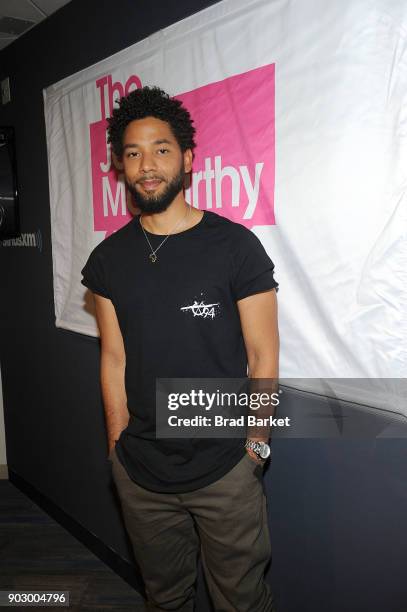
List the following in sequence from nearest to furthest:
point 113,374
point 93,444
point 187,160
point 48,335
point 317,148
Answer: point 317,148
point 187,160
point 113,374
point 93,444
point 48,335

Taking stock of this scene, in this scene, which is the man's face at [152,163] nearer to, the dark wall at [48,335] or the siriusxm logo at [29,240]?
the dark wall at [48,335]

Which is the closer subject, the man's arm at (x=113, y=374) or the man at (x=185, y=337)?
the man at (x=185, y=337)

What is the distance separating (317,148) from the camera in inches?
54.8

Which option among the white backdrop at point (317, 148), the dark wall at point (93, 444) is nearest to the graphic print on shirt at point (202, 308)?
the white backdrop at point (317, 148)

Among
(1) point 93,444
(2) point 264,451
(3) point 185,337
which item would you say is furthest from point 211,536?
(1) point 93,444

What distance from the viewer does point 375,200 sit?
1.29 metres

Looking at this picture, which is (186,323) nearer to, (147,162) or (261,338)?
(261,338)

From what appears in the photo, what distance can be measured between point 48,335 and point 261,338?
177cm

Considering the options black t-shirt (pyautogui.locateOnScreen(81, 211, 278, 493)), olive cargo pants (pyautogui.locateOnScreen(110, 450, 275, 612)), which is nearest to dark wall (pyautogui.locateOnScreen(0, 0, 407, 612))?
olive cargo pants (pyautogui.locateOnScreen(110, 450, 275, 612))

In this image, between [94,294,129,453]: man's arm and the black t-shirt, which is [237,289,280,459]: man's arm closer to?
the black t-shirt

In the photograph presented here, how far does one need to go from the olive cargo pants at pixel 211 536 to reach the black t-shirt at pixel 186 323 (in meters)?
0.05

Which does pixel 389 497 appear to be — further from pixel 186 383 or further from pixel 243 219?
pixel 243 219

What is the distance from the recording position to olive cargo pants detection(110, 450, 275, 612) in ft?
4.62

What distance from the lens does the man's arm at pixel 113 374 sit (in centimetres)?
163
